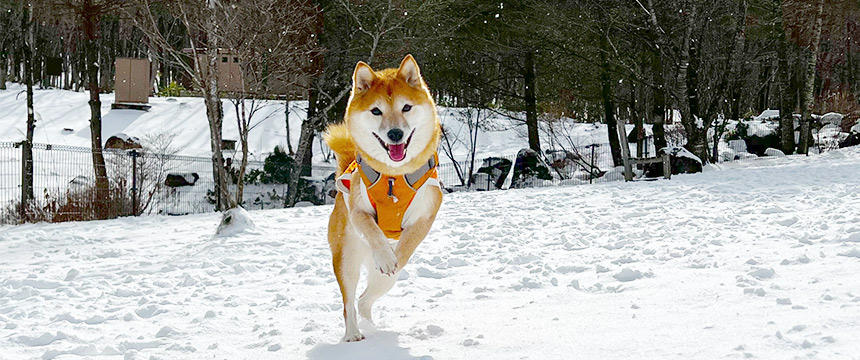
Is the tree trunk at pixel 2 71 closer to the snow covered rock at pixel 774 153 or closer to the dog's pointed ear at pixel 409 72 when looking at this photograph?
the snow covered rock at pixel 774 153

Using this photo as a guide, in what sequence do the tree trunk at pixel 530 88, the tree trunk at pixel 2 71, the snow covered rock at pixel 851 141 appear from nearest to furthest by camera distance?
the tree trunk at pixel 530 88
the snow covered rock at pixel 851 141
the tree trunk at pixel 2 71

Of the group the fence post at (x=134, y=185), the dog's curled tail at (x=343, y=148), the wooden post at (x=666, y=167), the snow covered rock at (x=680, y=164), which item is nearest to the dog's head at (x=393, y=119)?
the dog's curled tail at (x=343, y=148)

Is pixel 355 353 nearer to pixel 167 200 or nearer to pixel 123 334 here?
pixel 123 334

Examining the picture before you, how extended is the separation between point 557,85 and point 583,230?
51.5 ft

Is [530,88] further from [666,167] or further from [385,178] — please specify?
[385,178]

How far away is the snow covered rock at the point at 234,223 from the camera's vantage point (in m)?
12.1

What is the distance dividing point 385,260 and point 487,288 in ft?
9.37

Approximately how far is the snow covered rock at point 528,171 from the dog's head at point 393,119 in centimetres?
1787

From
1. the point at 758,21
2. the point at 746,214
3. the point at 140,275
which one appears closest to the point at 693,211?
the point at 746,214

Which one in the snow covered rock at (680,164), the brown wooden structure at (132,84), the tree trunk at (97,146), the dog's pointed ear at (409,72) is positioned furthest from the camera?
the brown wooden structure at (132,84)

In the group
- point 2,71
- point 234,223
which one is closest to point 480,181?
point 234,223

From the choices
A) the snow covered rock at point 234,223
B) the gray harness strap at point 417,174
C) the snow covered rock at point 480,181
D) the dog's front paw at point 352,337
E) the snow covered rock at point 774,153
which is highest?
the snow covered rock at point 774,153

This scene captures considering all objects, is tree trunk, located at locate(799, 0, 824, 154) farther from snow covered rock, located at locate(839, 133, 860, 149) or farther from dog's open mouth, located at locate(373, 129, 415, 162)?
dog's open mouth, located at locate(373, 129, 415, 162)

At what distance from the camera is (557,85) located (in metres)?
25.8
